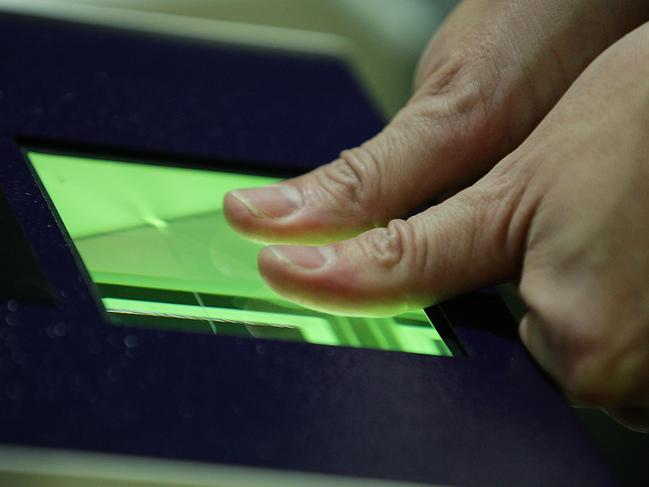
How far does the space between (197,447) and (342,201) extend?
0.34m

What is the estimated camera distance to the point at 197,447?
0.51 m

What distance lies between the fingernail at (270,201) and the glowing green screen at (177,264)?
0.09 feet

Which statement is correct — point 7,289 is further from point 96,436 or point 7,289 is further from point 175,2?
point 175,2

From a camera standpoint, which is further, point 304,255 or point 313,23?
point 313,23

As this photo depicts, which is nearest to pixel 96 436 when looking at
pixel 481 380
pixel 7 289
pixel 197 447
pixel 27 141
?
pixel 197 447

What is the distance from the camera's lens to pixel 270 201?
2.58 feet

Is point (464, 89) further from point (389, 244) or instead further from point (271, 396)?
point (271, 396)

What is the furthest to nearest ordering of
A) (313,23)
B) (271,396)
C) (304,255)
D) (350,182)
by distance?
(313,23) → (350,182) → (304,255) → (271,396)

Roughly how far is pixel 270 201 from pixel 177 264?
0.34 feet

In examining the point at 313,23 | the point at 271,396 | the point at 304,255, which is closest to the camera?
the point at 271,396

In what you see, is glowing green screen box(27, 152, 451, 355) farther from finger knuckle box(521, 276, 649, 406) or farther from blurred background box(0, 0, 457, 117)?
blurred background box(0, 0, 457, 117)

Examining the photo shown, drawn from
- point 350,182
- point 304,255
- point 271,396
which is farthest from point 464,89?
point 271,396

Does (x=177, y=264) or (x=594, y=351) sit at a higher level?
(x=177, y=264)

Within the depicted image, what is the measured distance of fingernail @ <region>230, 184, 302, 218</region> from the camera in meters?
0.78
